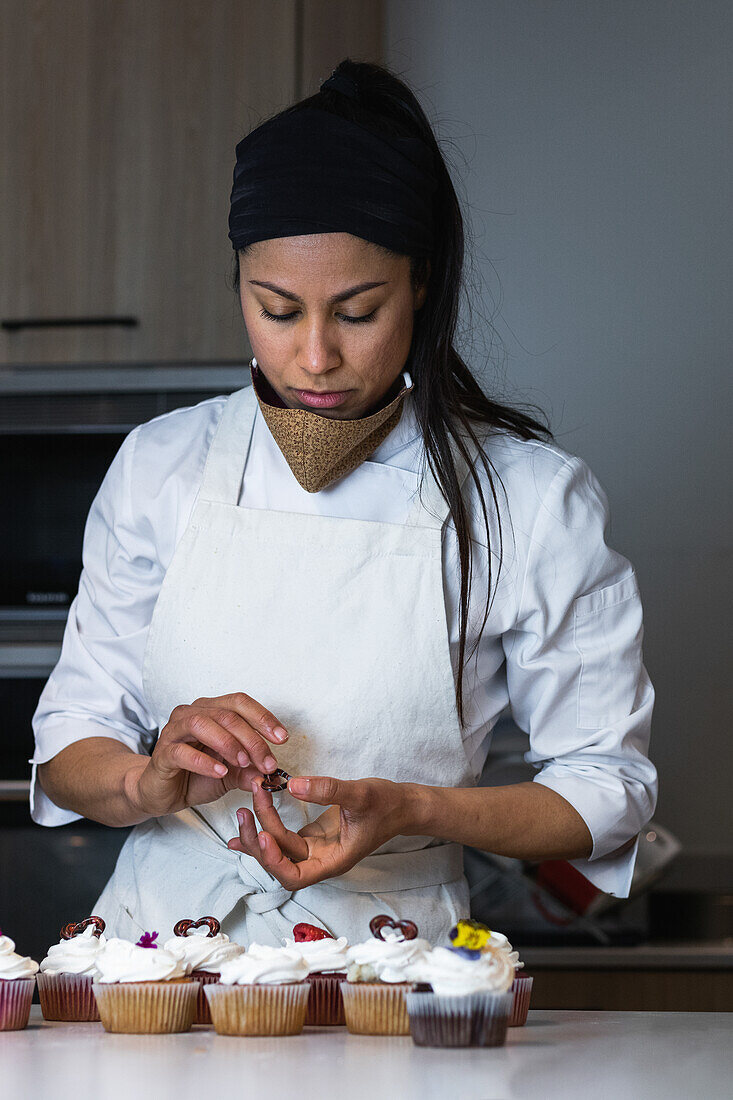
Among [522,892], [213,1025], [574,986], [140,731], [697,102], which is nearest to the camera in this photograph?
[213,1025]

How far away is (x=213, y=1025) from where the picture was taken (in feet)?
3.33

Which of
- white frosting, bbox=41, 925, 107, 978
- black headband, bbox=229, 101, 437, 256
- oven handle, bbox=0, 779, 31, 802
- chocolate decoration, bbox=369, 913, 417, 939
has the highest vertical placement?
black headband, bbox=229, 101, 437, 256

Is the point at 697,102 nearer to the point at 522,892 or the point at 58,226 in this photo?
the point at 58,226

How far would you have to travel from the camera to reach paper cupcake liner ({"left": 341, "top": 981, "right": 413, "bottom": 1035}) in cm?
96

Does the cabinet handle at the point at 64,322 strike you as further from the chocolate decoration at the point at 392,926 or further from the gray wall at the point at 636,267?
the chocolate decoration at the point at 392,926

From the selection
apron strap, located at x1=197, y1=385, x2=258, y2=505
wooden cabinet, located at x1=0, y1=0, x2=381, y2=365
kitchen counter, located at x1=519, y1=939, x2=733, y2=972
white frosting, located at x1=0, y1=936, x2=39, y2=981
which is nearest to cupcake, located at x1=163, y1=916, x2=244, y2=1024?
white frosting, located at x1=0, y1=936, x2=39, y2=981

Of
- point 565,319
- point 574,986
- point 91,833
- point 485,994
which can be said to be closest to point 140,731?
point 485,994

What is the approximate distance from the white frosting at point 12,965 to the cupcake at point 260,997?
14 cm

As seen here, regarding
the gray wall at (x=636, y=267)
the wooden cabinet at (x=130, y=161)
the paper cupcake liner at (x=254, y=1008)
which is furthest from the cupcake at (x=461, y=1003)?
the gray wall at (x=636, y=267)

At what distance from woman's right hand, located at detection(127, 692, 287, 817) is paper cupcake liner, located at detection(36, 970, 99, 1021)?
18cm

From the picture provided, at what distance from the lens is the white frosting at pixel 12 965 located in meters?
1.00

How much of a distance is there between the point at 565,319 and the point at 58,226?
3.80 feet

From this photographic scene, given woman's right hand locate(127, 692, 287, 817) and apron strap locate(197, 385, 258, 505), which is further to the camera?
apron strap locate(197, 385, 258, 505)

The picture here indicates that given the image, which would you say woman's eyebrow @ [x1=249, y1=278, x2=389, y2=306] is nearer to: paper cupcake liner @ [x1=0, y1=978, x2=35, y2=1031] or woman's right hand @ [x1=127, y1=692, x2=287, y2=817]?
woman's right hand @ [x1=127, y1=692, x2=287, y2=817]
